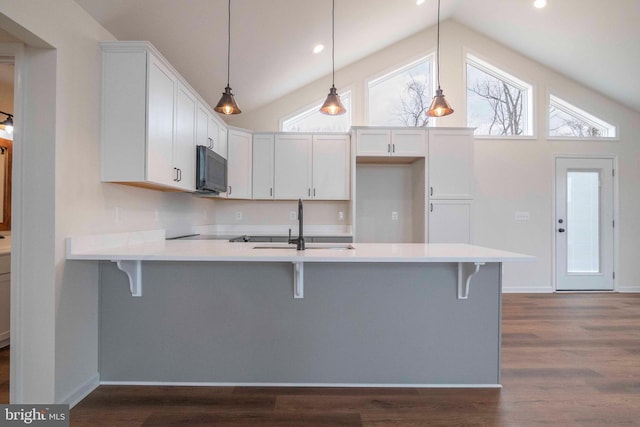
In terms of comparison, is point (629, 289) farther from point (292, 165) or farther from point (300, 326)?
point (300, 326)

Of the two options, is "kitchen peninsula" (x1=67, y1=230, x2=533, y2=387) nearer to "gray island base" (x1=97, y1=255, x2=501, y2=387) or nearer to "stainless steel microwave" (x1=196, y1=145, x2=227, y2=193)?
"gray island base" (x1=97, y1=255, x2=501, y2=387)

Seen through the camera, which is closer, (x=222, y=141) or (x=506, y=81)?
(x=222, y=141)

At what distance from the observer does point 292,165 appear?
4.60 m


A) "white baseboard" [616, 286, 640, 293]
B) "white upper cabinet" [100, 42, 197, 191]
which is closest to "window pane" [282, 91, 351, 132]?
"white upper cabinet" [100, 42, 197, 191]

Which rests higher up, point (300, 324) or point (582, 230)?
point (582, 230)

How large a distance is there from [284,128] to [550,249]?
430 centimetres

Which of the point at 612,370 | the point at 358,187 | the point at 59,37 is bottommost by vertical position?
the point at 612,370

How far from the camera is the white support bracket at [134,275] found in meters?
2.13

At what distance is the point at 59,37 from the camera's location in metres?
1.87

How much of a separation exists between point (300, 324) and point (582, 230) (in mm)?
Result: 4955

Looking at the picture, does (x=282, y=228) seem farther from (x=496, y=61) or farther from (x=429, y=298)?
(x=496, y=61)

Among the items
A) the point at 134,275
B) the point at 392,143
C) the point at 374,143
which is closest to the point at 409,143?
the point at 392,143

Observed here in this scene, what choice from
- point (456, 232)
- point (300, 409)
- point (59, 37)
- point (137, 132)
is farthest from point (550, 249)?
point (59, 37)

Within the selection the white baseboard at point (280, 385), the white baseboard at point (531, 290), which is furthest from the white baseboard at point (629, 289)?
the white baseboard at point (280, 385)
